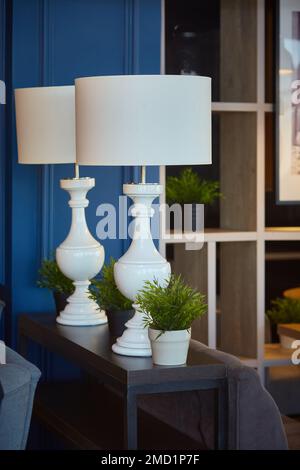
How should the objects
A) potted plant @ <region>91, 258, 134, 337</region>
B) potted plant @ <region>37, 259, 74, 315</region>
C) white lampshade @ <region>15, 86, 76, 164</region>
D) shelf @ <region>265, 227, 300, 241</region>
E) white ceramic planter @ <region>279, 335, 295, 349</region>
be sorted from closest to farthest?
1. potted plant @ <region>91, 258, 134, 337</region>
2. white lampshade @ <region>15, 86, 76, 164</region>
3. potted plant @ <region>37, 259, 74, 315</region>
4. shelf @ <region>265, 227, 300, 241</region>
5. white ceramic planter @ <region>279, 335, 295, 349</region>

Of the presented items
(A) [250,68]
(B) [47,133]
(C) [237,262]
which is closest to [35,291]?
(B) [47,133]

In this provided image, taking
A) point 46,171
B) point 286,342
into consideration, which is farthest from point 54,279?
point 286,342

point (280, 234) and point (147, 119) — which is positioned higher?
point (147, 119)

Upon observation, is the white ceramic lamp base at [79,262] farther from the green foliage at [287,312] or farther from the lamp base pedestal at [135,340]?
the green foliage at [287,312]

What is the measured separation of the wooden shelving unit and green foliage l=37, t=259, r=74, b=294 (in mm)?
709

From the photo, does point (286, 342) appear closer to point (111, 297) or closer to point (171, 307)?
point (111, 297)

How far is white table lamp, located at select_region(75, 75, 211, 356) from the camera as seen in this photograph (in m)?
2.87

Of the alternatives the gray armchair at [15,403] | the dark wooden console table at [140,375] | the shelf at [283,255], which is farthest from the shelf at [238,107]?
the gray armchair at [15,403]

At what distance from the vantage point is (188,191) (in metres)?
4.73

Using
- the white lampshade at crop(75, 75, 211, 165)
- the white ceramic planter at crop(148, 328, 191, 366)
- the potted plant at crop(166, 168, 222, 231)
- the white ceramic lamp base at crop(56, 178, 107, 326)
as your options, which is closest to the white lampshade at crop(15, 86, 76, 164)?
the white ceramic lamp base at crop(56, 178, 107, 326)

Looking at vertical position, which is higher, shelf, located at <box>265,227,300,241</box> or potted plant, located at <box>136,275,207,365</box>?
shelf, located at <box>265,227,300,241</box>

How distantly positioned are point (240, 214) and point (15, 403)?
2.27m

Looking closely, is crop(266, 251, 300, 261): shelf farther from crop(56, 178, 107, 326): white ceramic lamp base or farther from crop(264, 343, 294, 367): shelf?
crop(56, 178, 107, 326): white ceramic lamp base
